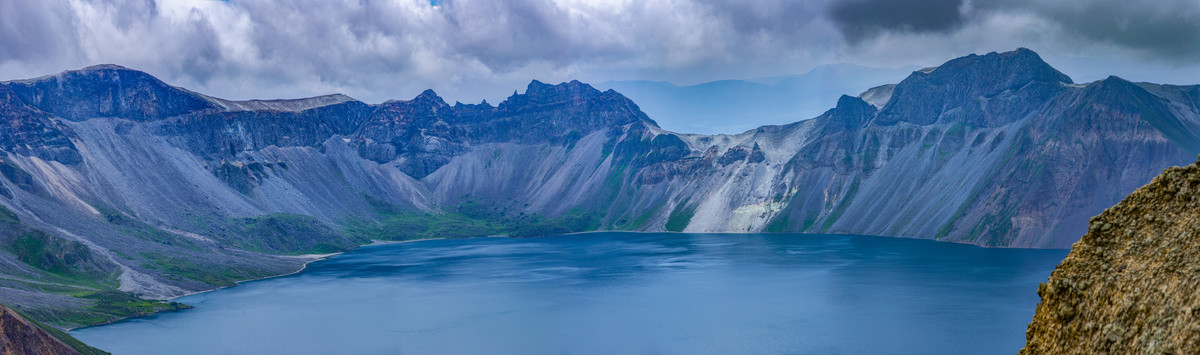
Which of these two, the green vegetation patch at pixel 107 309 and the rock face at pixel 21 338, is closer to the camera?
the rock face at pixel 21 338

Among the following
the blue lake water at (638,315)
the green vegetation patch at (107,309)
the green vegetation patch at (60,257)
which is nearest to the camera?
the blue lake water at (638,315)

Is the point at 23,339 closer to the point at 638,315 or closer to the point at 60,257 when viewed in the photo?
the point at 638,315

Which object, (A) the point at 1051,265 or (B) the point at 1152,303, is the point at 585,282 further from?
(B) the point at 1152,303

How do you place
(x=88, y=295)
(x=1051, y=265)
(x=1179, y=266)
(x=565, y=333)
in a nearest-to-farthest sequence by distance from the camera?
(x=1179, y=266) < (x=565, y=333) < (x=88, y=295) < (x=1051, y=265)

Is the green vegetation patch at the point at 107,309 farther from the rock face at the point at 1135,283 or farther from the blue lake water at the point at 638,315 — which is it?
the rock face at the point at 1135,283

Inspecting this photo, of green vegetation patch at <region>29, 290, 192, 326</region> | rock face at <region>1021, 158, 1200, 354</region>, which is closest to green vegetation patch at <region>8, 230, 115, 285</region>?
green vegetation patch at <region>29, 290, 192, 326</region>

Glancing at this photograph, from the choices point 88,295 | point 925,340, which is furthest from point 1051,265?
point 88,295

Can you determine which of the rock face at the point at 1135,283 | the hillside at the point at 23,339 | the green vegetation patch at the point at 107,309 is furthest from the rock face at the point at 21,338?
the rock face at the point at 1135,283
